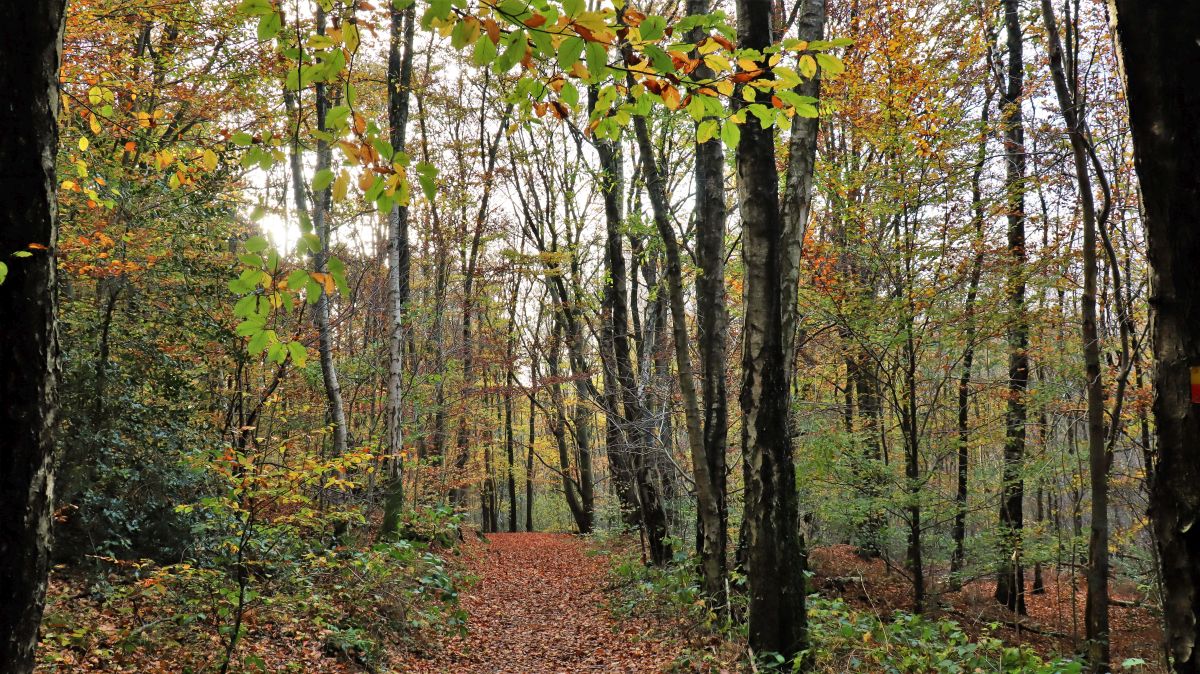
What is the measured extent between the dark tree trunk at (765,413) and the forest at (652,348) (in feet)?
0.08

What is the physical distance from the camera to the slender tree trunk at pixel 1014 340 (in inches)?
358

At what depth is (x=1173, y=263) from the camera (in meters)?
1.70

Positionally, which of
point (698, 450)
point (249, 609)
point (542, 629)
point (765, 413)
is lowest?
point (542, 629)

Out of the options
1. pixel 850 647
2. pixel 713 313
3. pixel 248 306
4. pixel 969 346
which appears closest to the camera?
pixel 248 306

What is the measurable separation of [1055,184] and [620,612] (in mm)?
9654

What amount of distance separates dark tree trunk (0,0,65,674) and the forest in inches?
0.4

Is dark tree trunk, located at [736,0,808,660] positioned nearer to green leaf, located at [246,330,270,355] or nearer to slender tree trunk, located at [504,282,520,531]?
green leaf, located at [246,330,270,355]

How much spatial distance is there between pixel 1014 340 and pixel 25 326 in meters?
12.4

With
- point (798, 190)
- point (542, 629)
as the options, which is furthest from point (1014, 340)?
point (542, 629)

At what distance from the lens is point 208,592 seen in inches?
211

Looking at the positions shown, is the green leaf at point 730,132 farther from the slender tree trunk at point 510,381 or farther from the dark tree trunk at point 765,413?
the slender tree trunk at point 510,381

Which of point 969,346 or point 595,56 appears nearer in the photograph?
point 595,56

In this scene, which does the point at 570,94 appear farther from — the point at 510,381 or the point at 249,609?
the point at 510,381

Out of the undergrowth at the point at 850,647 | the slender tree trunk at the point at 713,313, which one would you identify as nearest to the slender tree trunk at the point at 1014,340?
the undergrowth at the point at 850,647
